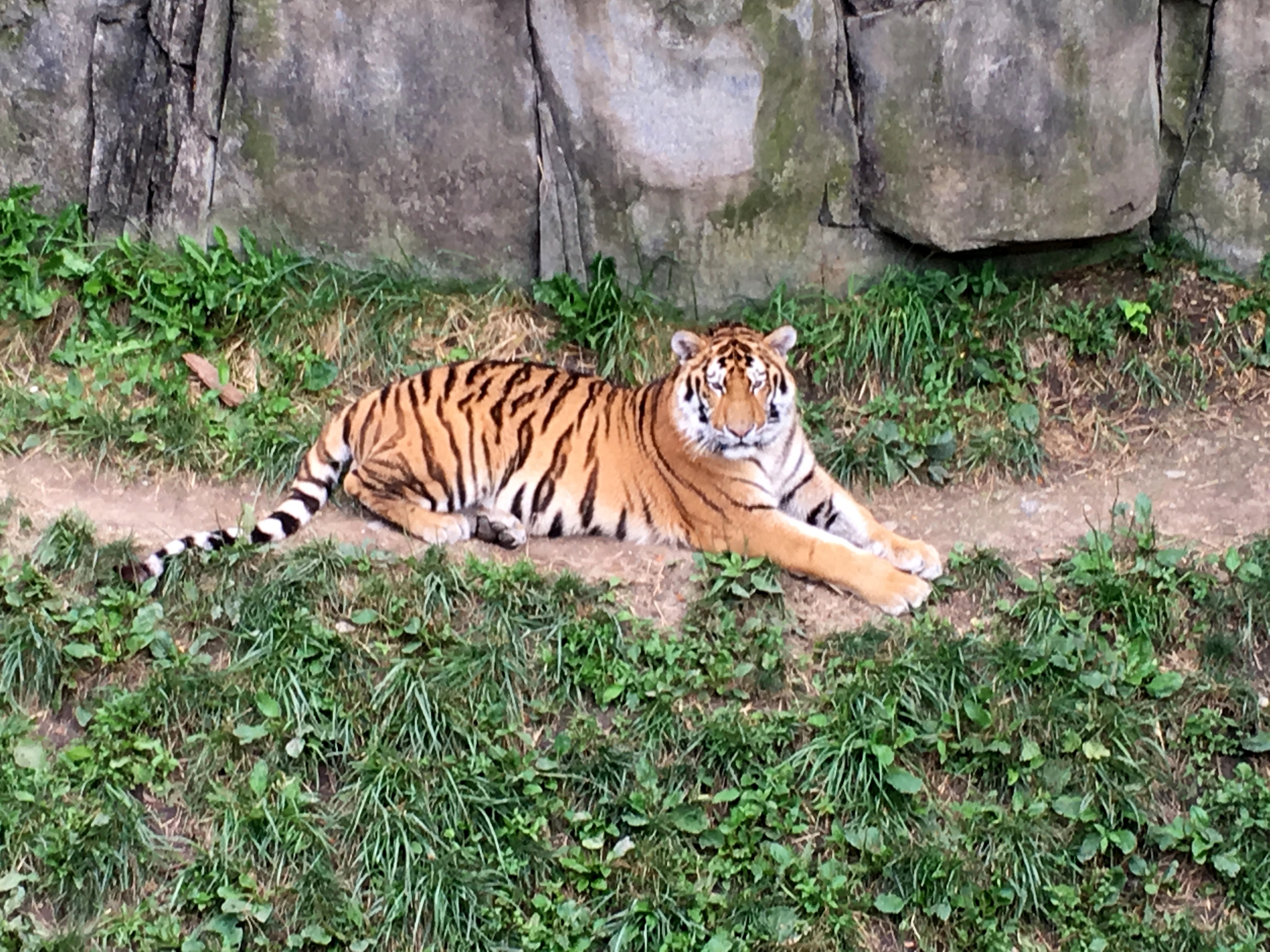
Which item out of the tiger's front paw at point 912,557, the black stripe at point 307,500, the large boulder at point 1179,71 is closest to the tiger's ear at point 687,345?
the tiger's front paw at point 912,557

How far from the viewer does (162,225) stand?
230 inches

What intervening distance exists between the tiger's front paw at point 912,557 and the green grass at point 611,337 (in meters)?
0.54

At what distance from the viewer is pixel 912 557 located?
4.72 m

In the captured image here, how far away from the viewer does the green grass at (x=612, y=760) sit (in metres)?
4.00

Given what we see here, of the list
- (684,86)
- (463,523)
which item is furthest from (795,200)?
(463,523)

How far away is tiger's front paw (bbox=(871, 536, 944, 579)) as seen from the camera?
4703 mm

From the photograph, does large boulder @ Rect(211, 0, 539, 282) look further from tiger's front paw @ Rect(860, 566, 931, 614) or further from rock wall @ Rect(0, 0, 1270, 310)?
tiger's front paw @ Rect(860, 566, 931, 614)

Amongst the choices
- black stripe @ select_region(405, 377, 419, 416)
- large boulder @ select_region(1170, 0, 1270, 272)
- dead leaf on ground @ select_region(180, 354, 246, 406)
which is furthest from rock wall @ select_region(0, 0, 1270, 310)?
black stripe @ select_region(405, 377, 419, 416)

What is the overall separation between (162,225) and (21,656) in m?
2.15

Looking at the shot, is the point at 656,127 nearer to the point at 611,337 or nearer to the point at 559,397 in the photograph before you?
the point at 611,337

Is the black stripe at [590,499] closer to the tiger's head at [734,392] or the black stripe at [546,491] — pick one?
the black stripe at [546,491]

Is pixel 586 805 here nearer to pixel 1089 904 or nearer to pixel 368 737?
pixel 368 737

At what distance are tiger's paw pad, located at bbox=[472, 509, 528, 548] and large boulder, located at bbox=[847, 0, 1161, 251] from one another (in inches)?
75.0

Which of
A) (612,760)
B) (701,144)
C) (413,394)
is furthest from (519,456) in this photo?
(701,144)
